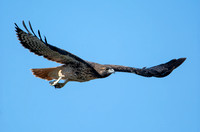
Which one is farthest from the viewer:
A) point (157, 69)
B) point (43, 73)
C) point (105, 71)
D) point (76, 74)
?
point (157, 69)

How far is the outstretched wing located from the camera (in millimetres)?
9670

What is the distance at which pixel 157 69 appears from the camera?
10.5 metres

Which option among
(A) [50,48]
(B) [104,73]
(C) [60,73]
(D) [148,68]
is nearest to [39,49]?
(A) [50,48]

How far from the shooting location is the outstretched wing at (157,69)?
9.67m

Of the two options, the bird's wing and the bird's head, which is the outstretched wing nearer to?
the bird's head

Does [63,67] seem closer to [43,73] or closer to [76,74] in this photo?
[76,74]

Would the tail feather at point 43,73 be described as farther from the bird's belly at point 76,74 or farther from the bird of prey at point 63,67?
the bird's belly at point 76,74

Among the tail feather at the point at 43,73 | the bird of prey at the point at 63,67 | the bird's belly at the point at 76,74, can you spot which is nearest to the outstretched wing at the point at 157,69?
the bird of prey at the point at 63,67

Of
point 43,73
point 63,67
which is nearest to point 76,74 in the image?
point 63,67

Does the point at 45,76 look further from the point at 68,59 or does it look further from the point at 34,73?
the point at 68,59

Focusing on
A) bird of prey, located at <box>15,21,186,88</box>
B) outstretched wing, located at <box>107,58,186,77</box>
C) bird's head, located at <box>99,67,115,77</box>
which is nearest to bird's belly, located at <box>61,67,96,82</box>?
bird of prey, located at <box>15,21,186,88</box>

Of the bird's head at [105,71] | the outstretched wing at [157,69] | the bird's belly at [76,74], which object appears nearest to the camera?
the bird's belly at [76,74]

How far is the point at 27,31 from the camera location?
24.7 ft

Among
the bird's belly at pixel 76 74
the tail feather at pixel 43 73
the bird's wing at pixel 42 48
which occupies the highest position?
the bird's wing at pixel 42 48
